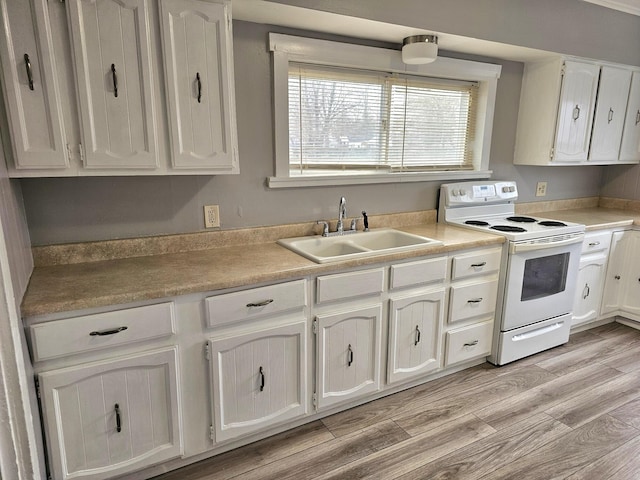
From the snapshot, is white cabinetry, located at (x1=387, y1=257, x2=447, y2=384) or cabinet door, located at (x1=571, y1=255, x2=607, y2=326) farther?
cabinet door, located at (x1=571, y1=255, x2=607, y2=326)

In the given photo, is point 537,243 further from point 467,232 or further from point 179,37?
point 179,37

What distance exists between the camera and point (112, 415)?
158 cm

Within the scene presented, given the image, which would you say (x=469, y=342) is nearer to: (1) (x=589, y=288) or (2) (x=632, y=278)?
(1) (x=589, y=288)

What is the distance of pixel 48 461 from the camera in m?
1.50

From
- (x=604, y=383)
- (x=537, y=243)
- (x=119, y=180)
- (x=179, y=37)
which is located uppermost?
(x=179, y=37)

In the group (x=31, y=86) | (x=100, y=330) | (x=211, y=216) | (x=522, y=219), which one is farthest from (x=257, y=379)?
(x=522, y=219)

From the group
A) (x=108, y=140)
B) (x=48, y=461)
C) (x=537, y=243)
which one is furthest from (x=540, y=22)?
(x=48, y=461)

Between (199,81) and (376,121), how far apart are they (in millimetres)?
1255

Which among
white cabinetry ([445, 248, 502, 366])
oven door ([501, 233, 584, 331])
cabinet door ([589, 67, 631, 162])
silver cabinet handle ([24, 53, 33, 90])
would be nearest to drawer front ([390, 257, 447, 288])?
white cabinetry ([445, 248, 502, 366])

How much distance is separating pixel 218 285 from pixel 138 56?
3.19 feet

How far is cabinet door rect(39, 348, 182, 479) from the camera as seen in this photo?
1.49 meters

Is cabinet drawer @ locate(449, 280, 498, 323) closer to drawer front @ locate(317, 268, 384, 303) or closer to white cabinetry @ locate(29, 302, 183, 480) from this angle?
drawer front @ locate(317, 268, 384, 303)

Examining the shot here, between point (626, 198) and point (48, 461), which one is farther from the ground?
point (626, 198)

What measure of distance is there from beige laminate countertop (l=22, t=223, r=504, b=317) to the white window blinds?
0.69 meters
